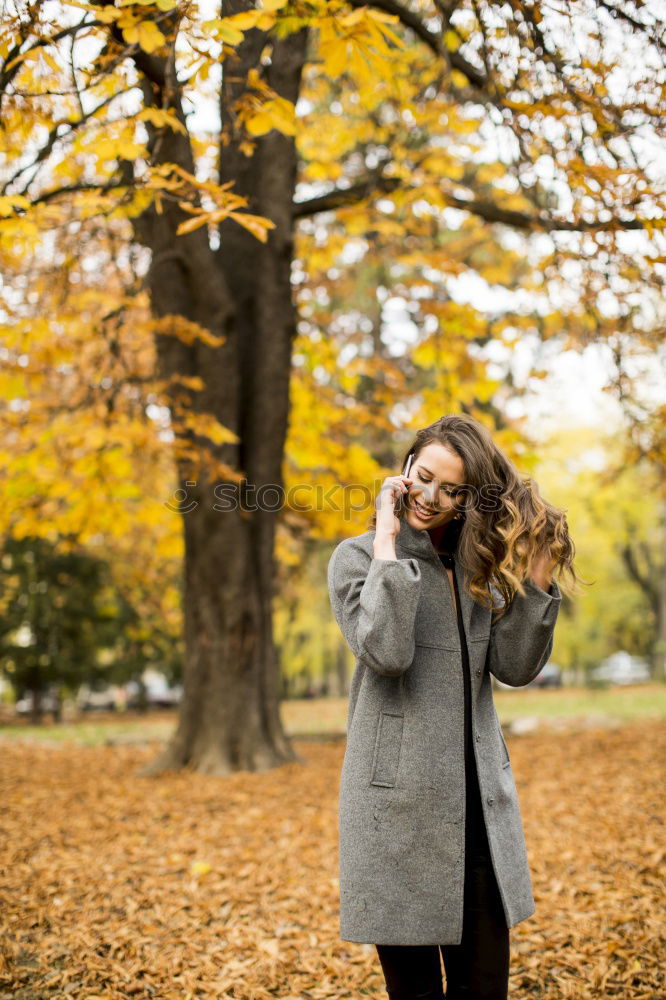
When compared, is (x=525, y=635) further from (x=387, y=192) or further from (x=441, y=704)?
(x=387, y=192)

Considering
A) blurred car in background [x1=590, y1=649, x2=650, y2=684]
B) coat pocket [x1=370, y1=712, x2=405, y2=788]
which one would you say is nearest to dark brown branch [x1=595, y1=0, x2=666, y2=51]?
coat pocket [x1=370, y1=712, x2=405, y2=788]

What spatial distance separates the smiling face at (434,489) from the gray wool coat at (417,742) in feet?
0.20

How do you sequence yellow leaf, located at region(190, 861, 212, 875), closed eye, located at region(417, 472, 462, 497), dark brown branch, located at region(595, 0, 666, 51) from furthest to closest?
yellow leaf, located at region(190, 861, 212, 875), dark brown branch, located at region(595, 0, 666, 51), closed eye, located at region(417, 472, 462, 497)

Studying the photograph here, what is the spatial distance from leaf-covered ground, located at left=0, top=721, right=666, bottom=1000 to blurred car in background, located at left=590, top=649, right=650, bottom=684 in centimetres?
3270

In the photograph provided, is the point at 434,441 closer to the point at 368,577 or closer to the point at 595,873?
the point at 368,577

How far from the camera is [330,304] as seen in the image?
572 inches

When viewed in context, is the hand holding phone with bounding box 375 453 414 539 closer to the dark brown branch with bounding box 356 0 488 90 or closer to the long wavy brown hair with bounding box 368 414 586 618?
the long wavy brown hair with bounding box 368 414 586 618

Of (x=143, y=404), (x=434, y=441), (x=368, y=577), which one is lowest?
(x=368, y=577)

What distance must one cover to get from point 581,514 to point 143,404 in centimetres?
2084

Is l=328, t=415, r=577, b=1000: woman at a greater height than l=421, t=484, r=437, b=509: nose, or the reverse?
l=421, t=484, r=437, b=509: nose

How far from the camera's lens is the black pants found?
6.89ft

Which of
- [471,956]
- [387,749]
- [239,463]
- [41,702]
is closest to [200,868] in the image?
[471,956]

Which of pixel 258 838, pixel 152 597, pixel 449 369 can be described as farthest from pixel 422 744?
pixel 152 597

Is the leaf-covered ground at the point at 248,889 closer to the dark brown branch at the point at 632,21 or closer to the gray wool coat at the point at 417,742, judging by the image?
the gray wool coat at the point at 417,742
